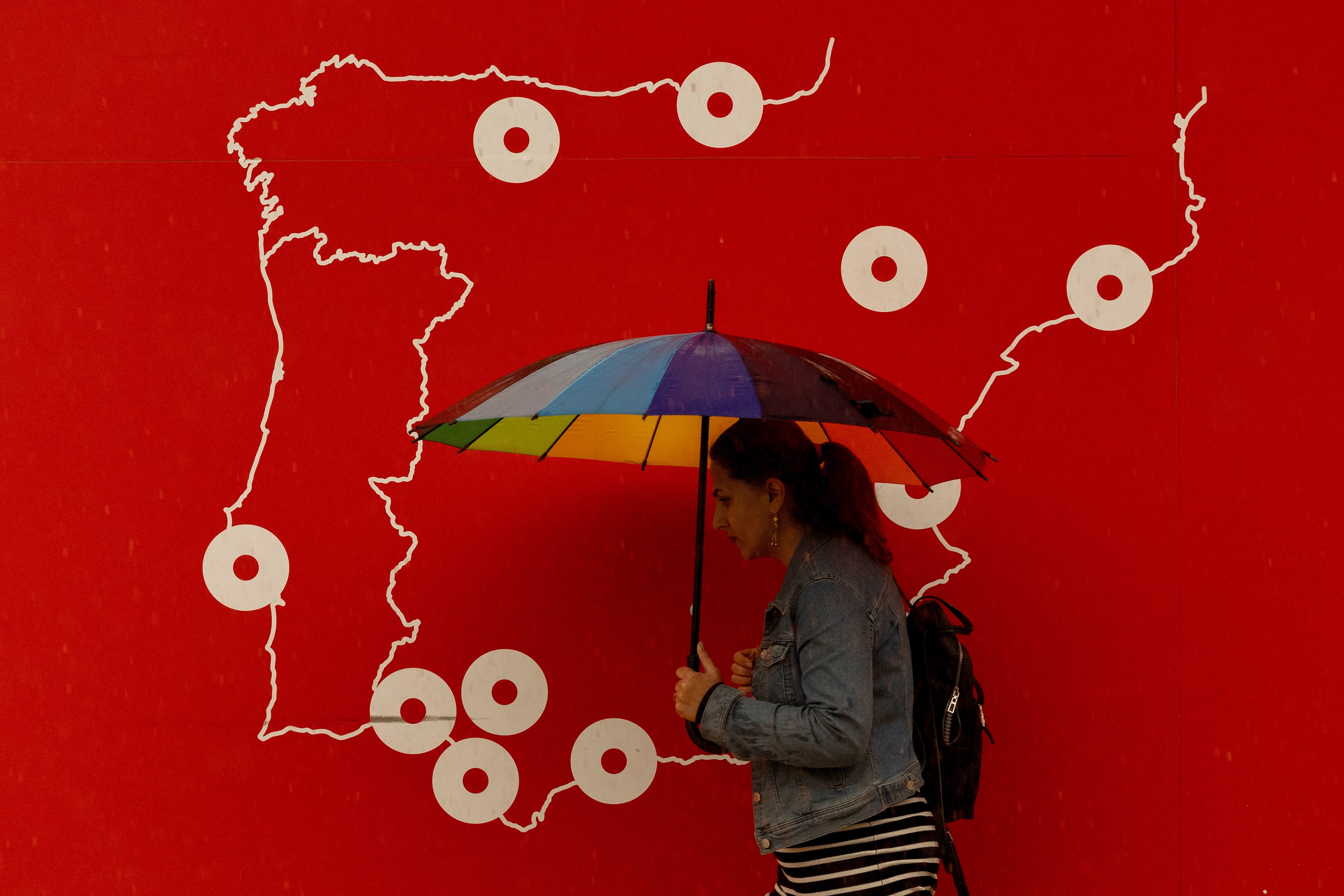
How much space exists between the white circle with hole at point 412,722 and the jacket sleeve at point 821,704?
3.53ft

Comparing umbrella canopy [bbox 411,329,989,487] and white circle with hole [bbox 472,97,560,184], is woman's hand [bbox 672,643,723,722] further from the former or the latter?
white circle with hole [bbox 472,97,560,184]

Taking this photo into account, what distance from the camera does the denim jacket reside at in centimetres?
190

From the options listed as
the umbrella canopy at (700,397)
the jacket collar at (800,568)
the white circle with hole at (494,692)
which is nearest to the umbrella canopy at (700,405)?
the umbrella canopy at (700,397)

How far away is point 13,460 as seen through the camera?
2.82 metres

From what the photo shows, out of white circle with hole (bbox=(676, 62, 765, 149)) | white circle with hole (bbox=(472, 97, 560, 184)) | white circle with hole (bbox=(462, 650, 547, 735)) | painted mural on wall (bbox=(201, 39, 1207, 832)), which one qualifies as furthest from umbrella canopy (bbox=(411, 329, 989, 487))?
white circle with hole (bbox=(676, 62, 765, 149))

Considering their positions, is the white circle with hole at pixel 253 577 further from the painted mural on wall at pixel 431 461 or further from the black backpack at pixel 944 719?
the black backpack at pixel 944 719

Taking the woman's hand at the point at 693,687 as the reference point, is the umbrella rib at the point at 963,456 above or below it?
above

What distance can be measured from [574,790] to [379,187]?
1.72m

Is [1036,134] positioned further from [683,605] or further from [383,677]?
[383,677]

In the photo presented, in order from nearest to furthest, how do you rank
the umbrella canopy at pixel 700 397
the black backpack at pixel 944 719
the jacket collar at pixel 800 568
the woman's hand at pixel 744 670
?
1. the umbrella canopy at pixel 700 397
2. the jacket collar at pixel 800 568
3. the black backpack at pixel 944 719
4. the woman's hand at pixel 744 670

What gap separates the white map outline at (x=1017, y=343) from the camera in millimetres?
2814

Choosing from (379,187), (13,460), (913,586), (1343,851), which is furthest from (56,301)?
(1343,851)

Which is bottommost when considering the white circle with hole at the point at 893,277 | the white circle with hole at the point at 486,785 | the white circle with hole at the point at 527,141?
the white circle with hole at the point at 486,785

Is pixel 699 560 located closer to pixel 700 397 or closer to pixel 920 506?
pixel 700 397
